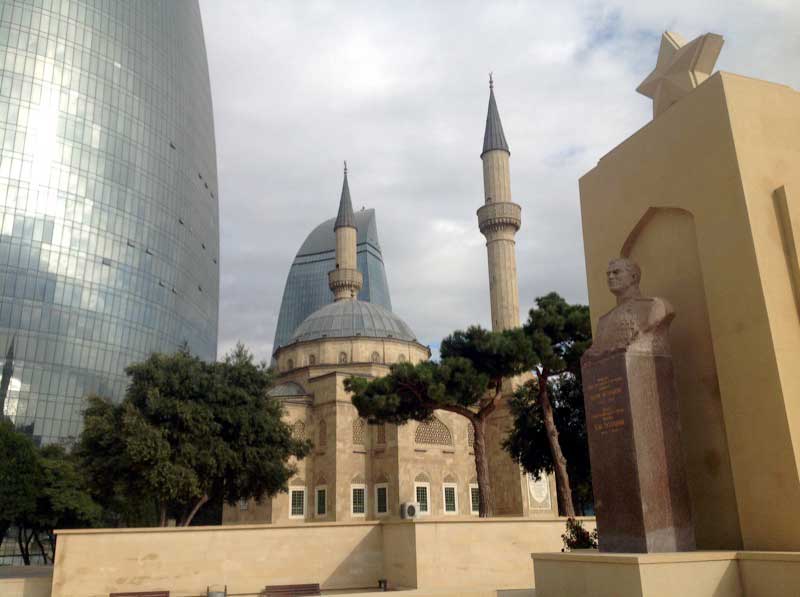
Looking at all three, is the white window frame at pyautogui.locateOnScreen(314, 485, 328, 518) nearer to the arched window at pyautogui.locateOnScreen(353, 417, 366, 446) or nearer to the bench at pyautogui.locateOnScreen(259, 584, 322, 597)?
the arched window at pyautogui.locateOnScreen(353, 417, 366, 446)

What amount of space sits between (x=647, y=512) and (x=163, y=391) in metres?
18.9

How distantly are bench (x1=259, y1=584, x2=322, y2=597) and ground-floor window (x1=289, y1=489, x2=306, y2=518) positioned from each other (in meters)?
19.6

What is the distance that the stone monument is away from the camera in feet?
24.1

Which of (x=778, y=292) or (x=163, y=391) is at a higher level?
(x=163, y=391)

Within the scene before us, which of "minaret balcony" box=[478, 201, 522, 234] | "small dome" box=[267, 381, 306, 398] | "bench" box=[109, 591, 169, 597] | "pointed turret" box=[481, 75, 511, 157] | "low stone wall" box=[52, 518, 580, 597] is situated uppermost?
"pointed turret" box=[481, 75, 511, 157]

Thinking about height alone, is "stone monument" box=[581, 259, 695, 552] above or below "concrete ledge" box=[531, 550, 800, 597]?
above

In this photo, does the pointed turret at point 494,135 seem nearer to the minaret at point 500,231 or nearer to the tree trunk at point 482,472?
the minaret at point 500,231

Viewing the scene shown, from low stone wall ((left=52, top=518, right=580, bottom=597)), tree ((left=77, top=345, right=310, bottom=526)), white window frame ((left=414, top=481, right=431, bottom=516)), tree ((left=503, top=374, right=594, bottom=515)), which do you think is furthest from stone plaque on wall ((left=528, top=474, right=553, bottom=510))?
low stone wall ((left=52, top=518, right=580, bottom=597))

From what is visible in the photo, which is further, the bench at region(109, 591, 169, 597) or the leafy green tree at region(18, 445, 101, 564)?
the leafy green tree at region(18, 445, 101, 564)

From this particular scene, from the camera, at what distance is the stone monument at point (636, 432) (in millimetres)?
7340

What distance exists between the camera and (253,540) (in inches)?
663

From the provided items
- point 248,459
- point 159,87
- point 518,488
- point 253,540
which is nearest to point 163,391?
point 248,459

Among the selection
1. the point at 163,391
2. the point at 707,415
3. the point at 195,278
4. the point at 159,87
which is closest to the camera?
the point at 707,415

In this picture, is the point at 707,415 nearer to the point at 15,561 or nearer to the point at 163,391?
the point at 163,391
